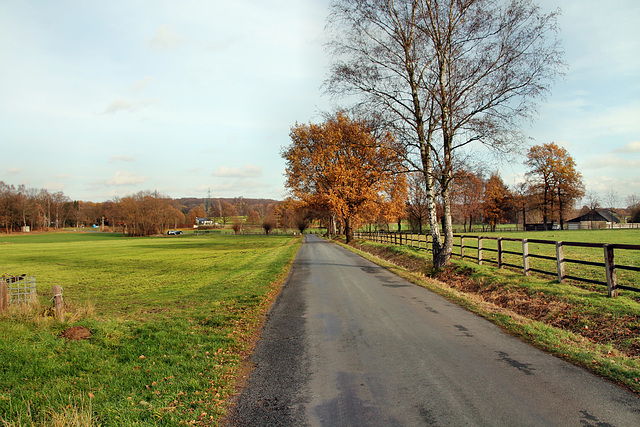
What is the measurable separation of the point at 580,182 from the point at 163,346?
67.8 meters

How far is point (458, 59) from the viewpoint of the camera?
13906mm

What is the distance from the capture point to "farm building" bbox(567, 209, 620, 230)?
2768 inches

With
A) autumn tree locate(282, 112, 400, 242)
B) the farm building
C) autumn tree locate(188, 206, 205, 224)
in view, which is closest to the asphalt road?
autumn tree locate(282, 112, 400, 242)

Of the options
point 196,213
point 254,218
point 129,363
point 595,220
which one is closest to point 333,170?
point 129,363

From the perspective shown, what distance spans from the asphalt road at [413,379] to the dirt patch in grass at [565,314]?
4.74ft

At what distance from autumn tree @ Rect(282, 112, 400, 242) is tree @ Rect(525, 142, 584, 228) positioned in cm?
3771

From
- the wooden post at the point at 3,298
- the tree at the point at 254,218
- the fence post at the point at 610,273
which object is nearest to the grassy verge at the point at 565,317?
the fence post at the point at 610,273

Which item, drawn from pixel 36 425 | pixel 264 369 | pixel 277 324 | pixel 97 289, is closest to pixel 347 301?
pixel 277 324

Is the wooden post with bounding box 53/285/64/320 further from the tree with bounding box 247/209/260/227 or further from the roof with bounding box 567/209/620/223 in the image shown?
the tree with bounding box 247/209/260/227

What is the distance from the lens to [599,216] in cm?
7756

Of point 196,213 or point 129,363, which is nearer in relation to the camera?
point 129,363

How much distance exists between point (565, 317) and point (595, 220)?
284 feet

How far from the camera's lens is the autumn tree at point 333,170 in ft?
106

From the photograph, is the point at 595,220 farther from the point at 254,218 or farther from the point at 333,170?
the point at 254,218
